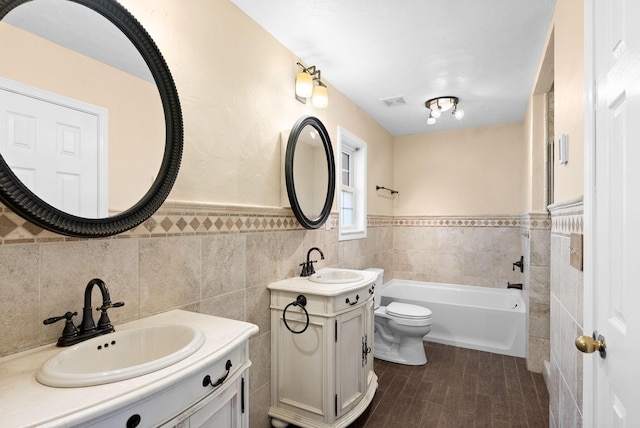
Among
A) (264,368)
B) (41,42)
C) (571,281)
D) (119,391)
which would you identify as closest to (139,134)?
(41,42)

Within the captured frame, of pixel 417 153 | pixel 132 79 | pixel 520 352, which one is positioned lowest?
pixel 520 352

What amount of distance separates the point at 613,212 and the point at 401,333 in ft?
7.65

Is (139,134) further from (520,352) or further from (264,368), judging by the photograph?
(520,352)

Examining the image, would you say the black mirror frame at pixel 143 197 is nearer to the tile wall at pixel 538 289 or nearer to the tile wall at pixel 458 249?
the tile wall at pixel 538 289

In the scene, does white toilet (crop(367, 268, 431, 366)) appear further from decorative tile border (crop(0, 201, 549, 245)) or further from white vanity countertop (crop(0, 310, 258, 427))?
white vanity countertop (crop(0, 310, 258, 427))

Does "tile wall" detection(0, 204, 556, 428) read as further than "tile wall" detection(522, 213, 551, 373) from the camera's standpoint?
No

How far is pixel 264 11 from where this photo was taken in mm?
1825

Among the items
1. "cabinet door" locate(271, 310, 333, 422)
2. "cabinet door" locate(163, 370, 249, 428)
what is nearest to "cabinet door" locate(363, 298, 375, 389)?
"cabinet door" locate(271, 310, 333, 422)

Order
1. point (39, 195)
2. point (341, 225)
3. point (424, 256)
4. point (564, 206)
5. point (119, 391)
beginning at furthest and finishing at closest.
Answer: point (424, 256) → point (341, 225) → point (564, 206) → point (39, 195) → point (119, 391)

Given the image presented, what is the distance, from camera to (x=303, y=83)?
2182 mm

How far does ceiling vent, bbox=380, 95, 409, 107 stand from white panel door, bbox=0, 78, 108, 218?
2.59 meters

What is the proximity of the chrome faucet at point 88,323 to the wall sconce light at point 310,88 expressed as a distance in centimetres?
170

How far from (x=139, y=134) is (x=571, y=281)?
1851mm

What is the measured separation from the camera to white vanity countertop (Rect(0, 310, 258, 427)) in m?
0.65
